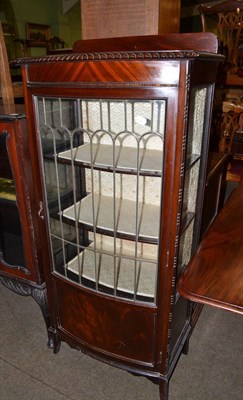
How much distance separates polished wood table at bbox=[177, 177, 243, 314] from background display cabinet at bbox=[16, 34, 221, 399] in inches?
5.1

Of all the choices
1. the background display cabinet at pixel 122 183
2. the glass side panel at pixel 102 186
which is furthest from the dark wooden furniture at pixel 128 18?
the glass side panel at pixel 102 186

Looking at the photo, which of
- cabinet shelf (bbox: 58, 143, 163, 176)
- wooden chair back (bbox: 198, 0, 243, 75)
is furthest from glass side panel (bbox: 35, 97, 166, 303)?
wooden chair back (bbox: 198, 0, 243, 75)

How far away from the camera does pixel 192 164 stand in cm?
115

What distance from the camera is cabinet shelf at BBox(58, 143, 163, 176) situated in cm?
108

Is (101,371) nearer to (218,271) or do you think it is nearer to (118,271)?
(118,271)

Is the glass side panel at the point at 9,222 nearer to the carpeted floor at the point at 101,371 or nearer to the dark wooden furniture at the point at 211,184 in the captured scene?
the carpeted floor at the point at 101,371

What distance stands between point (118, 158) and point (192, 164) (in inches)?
10.4

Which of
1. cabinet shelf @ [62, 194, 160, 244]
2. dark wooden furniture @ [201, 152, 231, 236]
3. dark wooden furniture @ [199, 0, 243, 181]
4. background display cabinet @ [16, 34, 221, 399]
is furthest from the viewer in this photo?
dark wooden furniture @ [199, 0, 243, 181]

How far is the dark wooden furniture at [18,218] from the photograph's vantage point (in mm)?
1326

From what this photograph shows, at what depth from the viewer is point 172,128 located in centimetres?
93

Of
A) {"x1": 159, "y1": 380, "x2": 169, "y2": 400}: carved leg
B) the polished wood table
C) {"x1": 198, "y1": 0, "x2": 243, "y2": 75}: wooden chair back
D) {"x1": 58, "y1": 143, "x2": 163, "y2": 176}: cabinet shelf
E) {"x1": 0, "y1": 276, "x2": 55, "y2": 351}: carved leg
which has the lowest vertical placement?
{"x1": 159, "y1": 380, "x2": 169, "y2": 400}: carved leg

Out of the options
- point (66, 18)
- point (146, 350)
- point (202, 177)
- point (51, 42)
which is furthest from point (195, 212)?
point (66, 18)

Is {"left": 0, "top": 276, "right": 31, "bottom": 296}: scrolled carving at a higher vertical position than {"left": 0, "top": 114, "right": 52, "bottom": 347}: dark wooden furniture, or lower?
lower

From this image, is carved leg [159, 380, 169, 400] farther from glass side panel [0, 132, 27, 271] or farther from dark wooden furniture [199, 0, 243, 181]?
dark wooden furniture [199, 0, 243, 181]
